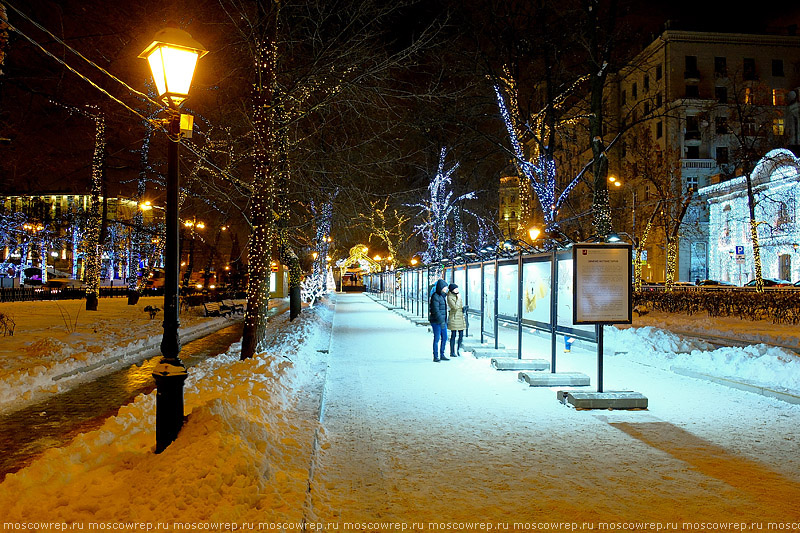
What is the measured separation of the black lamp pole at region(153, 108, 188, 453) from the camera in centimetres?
546

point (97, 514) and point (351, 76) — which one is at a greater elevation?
point (351, 76)

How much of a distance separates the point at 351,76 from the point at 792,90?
2266 inches

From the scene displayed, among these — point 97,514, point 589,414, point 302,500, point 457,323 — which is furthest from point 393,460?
point 457,323

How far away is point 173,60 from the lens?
Result: 6.09 metres

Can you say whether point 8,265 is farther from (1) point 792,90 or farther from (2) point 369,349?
(1) point 792,90

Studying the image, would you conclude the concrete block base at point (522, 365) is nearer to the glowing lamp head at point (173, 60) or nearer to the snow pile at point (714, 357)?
the snow pile at point (714, 357)

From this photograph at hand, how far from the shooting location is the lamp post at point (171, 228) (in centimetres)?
548

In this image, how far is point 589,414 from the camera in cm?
802

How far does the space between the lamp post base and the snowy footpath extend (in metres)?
0.12

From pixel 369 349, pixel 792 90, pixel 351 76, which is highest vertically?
pixel 792 90

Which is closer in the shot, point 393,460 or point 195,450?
point 195,450

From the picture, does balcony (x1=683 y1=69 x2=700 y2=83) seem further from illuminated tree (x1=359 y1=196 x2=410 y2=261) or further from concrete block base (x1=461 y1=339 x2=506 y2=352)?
concrete block base (x1=461 y1=339 x2=506 y2=352)

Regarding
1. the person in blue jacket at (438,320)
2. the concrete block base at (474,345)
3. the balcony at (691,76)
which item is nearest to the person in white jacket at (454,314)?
the person in blue jacket at (438,320)

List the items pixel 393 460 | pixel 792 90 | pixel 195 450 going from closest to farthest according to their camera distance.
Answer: pixel 195 450, pixel 393 460, pixel 792 90
